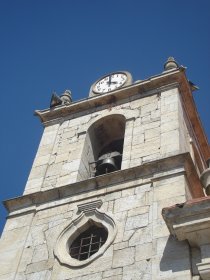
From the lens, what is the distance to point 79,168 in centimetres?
1227

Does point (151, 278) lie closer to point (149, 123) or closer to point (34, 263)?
point (34, 263)

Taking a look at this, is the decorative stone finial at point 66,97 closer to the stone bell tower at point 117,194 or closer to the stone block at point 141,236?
the stone bell tower at point 117,194

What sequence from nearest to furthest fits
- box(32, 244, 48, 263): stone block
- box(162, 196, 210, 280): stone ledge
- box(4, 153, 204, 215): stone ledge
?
box(162, 196, 210, 280): stone ledge, box(32, 244, 48, 263): stone block, box(4, 153, 204, 215): stone ledge

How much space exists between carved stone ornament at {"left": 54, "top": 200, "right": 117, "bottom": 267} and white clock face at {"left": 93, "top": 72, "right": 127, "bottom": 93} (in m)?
5.64

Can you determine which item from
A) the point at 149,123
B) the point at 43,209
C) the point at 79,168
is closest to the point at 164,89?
the point at 149,123

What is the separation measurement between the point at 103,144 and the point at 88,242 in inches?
184

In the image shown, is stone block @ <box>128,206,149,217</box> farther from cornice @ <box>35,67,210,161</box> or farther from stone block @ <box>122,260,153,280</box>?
cornice @ <box>35,67,210,161</box>

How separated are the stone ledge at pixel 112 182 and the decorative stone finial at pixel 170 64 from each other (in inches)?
202

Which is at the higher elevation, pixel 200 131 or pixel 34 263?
pixel 200 131

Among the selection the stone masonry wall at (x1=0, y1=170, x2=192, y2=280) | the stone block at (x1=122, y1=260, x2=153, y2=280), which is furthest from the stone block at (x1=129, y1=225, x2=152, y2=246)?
the stone block at (x1=122, y1=260, x2=153, y2=280)

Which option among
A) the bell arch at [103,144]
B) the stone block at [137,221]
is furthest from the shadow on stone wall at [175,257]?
the bell arch at [103,144]

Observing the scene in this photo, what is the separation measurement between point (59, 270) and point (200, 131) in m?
7.42

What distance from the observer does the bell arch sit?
12836 mm

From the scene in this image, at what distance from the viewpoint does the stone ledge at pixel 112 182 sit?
1047cm
